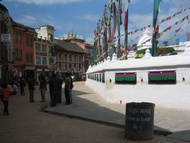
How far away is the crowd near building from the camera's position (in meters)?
31.6

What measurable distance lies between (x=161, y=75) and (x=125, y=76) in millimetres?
2425

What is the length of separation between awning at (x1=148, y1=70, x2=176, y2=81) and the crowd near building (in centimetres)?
1906

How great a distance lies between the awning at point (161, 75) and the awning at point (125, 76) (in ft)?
3.54

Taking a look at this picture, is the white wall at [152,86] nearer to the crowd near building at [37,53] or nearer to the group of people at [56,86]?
the group of people at [56,86]

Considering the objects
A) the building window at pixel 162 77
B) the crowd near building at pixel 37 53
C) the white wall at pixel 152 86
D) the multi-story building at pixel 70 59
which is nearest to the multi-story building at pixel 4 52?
the crowd near building at pixel 37 53

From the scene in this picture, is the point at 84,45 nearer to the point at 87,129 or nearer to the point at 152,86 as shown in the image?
the point at 152,86

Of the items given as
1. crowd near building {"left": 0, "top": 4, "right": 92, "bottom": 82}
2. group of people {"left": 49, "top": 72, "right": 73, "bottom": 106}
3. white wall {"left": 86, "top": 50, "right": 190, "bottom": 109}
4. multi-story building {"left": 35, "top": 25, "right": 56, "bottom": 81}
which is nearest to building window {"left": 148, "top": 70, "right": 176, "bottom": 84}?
white wall {"left": 86, "top": 50, "right": 190, "bottom": 109}

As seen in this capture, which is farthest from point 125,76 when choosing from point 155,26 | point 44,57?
point 44,57

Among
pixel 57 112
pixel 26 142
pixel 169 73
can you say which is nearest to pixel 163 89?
pixel 169 73

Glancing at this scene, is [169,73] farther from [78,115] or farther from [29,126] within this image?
[29,126]

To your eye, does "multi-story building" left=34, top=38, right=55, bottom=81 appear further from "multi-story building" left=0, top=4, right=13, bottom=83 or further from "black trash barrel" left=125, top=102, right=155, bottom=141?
"black trash barrel" left=125, top=102, right=155, bottom=141

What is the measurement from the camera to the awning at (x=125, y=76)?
14211mm

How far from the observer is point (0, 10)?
25.9 metres

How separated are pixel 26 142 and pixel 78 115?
183 inches
